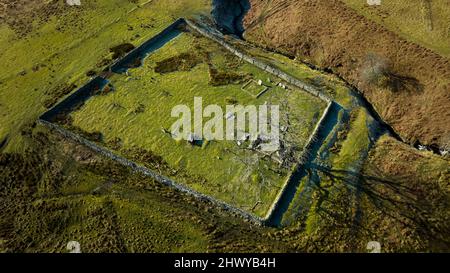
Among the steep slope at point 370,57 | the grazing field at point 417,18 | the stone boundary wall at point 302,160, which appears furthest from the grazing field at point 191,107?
the grazing field at point 417,18

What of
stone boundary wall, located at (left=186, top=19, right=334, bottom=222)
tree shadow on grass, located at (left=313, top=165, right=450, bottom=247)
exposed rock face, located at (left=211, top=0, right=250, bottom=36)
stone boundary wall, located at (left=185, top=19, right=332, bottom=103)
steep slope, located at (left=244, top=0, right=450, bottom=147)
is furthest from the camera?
exposed rock face, located at (left=211, top=0, right=250, bottom=36)

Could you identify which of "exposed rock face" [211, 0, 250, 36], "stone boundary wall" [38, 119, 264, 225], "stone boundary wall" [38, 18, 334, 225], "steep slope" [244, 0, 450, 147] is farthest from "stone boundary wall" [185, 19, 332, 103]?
"stone boundary wall" [38, 119, 264, 225]

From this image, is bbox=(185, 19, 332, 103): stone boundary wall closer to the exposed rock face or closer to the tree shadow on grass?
the exposed rock face

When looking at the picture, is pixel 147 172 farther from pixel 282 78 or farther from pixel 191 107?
pixel 282 78

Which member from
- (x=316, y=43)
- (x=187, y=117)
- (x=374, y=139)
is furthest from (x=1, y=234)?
(x=316, y=43)

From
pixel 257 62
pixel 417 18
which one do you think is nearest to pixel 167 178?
pixel 257 62

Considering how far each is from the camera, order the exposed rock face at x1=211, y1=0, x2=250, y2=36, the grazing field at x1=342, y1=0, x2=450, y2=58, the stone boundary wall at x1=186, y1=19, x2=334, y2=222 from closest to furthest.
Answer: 1. the stone boundary wall at x1=186, y1=19, x2=334, y2=222
2. the grazing field at x1=342, y1=0, x2=450, y2=58
3. the exposed rock face at x1=211, y1=0, x2=250, y2=36
